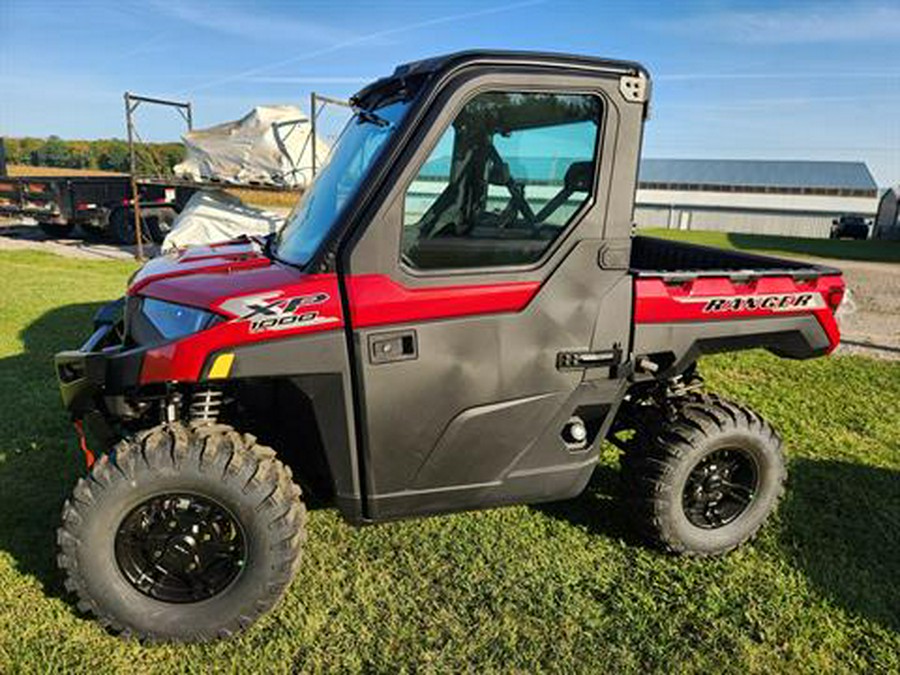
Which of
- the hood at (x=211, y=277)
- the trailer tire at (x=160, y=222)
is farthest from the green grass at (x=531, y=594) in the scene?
the trailer tire at (x=160, y=222)

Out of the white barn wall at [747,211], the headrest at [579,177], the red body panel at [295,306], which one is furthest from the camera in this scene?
the white barn wall at [747,211]

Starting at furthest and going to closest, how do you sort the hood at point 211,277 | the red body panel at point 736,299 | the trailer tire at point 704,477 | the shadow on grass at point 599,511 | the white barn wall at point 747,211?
the white barn wall at point 747,211 < the shadow on grass at point 599,511 < the trailer tire at point 704,477 < the red body panel at point 736,299 < the hood at point 211,277

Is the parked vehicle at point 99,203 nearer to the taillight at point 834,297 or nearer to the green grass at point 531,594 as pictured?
the green grass at point 531,594

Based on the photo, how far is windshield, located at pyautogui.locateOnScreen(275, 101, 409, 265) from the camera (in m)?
2.67

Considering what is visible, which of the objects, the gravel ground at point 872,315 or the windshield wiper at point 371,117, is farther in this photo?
the gravel ground at point 872,315

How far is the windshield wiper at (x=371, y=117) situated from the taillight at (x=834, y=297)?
240 centimetres

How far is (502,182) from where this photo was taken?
8.96 ft

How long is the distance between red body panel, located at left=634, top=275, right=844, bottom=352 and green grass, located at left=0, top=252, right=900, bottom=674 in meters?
1.19

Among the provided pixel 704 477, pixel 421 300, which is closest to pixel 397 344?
pixel 421 300

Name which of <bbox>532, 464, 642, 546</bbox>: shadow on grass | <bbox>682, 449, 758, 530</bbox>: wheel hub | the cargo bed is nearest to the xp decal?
the cargo bed

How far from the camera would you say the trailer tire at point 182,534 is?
256cm

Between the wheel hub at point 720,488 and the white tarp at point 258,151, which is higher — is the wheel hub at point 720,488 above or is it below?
below

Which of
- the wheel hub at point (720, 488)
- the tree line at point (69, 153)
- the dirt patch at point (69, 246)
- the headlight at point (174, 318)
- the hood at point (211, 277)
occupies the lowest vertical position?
the wheel hub at point (720, 488)

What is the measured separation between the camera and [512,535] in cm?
345
